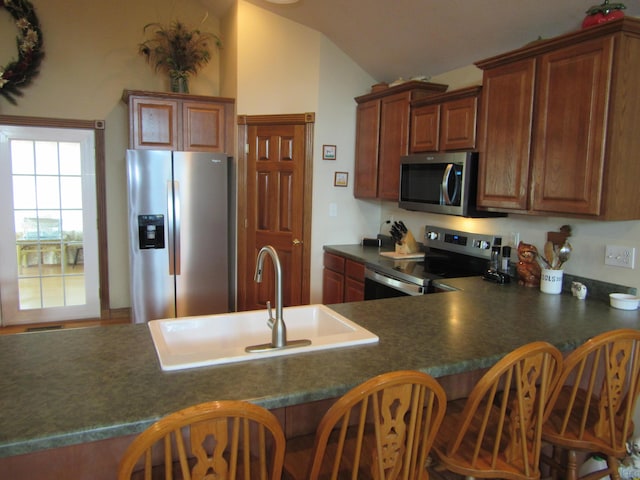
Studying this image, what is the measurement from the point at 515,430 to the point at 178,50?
399cm

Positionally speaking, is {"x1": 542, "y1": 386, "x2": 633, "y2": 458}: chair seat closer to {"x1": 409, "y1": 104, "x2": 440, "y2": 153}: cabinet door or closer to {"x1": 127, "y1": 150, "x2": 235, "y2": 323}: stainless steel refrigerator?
{"x1": 409, "y1": 104, "x2": 440, "y2": 153}: cabinet door

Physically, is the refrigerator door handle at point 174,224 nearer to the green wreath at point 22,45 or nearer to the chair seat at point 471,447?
the green wreath at point 22,45

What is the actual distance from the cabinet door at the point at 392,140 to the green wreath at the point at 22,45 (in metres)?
3.07

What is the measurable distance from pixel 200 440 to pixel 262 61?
3635 mm

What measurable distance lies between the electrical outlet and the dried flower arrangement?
3496 mm

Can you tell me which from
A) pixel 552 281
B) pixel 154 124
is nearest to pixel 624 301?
pixel 552 281

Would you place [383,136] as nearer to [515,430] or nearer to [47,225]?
[515,430]

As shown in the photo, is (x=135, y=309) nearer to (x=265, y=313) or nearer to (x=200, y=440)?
(x=265, y=313)

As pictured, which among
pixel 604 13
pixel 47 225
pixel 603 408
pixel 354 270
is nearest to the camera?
pixel 603 408

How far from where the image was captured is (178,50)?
407 centimetres

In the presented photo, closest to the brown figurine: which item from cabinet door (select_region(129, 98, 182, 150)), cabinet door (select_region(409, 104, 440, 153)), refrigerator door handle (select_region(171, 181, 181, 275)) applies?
cabinet door (select_region(409, 104, 440, 153))

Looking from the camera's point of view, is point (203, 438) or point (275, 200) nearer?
point (203, 438)

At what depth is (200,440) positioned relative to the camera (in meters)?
0.94

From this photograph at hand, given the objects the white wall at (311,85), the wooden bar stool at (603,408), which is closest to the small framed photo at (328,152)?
the white wall at (311,85)
